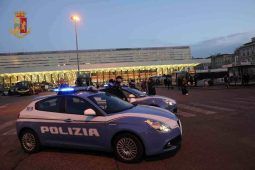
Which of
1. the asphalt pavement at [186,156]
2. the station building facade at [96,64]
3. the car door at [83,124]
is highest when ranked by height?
the station building facade at [96,64]

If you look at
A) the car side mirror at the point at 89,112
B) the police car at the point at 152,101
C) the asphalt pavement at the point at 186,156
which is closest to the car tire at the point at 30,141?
the asphalt pavement at the point at 186,156

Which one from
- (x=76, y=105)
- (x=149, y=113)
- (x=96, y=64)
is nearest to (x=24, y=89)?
(x=76, y=105)

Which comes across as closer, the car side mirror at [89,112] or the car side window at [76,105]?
the car side mirror at [89,112]

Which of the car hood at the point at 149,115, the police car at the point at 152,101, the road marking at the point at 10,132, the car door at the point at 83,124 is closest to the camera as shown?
the car hood at the point at 149,115

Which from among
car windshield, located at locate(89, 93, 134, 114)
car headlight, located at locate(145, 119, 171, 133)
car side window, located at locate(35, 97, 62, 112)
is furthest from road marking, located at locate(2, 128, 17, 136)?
car headlight, located at locate(145, 119, 171, 133)

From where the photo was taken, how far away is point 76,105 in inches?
307

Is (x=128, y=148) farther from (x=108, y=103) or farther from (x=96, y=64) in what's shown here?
(x=96, y=64)

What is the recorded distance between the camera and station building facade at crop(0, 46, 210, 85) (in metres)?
123

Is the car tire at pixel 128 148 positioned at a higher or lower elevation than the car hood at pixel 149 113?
lower

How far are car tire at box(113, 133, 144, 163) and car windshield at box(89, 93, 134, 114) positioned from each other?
2.38 feet

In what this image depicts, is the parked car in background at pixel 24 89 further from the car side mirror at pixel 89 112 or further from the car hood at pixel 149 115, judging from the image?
the car hood at pixel 149 115

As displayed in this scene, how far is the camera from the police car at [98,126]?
6758 millimetres

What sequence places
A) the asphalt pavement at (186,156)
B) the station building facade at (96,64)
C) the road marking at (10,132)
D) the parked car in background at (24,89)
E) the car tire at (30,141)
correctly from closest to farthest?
the asphalt pavement at (186,156) → the car tire at (30,141) → the road marking at (10,132) → the parked car in background at (24,89) → the station building facade at (96,64)

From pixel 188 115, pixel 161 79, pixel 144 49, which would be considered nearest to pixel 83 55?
pixel 144 49
